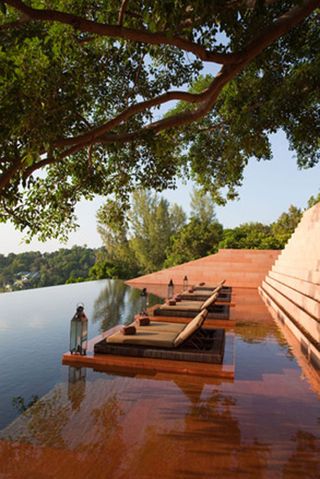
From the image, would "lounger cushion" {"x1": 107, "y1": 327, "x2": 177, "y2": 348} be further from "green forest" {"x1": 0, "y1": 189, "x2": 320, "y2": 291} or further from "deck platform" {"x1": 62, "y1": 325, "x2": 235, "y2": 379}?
"green forest" {"x1": 0, "y1": 189, "x2": 320, "y2": 291}

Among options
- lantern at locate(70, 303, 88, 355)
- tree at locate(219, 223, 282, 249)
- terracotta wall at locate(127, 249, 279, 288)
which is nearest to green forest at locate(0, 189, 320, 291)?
tree at locate(219, 223, 282, 249)

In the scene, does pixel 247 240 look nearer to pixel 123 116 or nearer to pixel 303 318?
pixel 303 318

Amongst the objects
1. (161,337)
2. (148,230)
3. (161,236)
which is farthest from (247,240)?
(161,337)

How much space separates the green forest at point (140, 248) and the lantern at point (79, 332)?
26.8 meters

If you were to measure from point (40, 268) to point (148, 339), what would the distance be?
113 ft

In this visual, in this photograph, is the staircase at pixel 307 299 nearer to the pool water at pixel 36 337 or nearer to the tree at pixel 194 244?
the pool water at pixel 36 337

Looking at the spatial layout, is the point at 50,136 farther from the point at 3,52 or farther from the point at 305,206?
the point at 305,206

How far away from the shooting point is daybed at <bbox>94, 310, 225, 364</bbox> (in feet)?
19.7

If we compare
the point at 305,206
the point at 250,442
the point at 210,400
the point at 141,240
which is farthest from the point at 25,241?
the point at 305,206

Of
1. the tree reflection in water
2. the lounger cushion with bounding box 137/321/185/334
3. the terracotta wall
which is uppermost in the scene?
the terracotta wall

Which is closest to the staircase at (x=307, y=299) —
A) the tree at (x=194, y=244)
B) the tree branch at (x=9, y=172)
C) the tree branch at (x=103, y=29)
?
the tree branch at (x=103, y=29)

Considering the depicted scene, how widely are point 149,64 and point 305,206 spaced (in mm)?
39513

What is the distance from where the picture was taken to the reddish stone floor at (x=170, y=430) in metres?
3.16

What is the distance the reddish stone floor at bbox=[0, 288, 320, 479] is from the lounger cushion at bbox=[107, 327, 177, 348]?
0.76m
